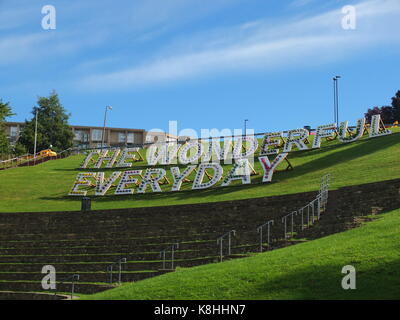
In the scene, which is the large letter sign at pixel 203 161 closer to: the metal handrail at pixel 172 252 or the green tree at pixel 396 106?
the metal handrail at pixel 172 252

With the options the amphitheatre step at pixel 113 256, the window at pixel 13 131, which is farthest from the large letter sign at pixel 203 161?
the window at pixel 13 131

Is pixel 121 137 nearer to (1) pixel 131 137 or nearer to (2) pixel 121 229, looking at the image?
(1) pixel 131 137

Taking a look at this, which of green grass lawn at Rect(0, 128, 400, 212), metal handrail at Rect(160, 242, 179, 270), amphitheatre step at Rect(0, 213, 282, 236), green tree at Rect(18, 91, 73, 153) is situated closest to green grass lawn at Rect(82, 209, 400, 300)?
metal handrail at Rect(160, 242, 179, 270)

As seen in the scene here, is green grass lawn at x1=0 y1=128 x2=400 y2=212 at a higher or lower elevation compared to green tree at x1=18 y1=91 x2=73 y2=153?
lower

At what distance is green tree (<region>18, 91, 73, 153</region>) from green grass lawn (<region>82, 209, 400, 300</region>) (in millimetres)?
80068

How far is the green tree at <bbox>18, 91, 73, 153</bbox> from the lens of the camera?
315 feet

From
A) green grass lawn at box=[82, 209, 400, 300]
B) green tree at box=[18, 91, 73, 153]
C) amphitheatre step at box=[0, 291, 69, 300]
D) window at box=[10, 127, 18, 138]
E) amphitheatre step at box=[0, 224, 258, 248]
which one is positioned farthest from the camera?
window at box=[10, 127, 18, 138]

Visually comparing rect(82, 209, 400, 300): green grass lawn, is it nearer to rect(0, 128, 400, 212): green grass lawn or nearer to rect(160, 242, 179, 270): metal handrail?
rect(160, 242, 179, 270): metal handrail

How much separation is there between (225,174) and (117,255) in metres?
17.8

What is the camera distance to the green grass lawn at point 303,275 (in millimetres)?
13805

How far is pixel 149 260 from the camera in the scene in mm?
25281

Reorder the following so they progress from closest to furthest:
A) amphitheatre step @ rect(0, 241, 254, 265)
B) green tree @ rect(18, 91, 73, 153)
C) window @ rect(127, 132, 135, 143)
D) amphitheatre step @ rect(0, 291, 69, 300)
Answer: amphitheatre step @ rect(0, 291, 69, 300) < amphitheatre step @ rect(0, 241, 254, 265) < green tree @ rect(18, 91, 73, 153) < window @ rect(127, 132, 135, 143)
